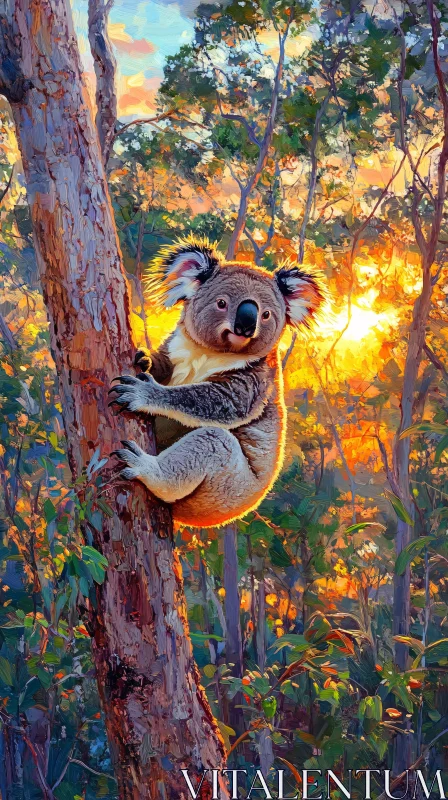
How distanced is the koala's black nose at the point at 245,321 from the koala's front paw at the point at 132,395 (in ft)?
1.73

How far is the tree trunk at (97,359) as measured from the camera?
78.6 inches

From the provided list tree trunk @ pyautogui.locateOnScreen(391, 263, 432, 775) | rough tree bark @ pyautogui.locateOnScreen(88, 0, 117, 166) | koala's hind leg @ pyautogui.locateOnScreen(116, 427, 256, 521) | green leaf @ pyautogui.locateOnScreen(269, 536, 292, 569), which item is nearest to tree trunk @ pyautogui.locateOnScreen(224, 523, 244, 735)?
green leaf @ pyautogui.locateOnScreen(269, 536, 292, 569)

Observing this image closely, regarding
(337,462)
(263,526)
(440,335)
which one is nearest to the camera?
(263,526)

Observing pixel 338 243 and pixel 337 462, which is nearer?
pixel 338 243

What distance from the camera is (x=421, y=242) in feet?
22.0

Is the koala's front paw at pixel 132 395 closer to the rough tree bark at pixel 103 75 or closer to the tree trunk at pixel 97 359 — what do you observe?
the tree trunk at pixel 97 359

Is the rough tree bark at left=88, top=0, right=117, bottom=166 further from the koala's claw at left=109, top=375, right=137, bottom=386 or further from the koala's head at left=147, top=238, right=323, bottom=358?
the koala's claw at left=109, top=375, right=137, bottom=386

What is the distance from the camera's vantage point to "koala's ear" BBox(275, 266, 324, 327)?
2705mm

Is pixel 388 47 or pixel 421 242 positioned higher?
pixel 388 47

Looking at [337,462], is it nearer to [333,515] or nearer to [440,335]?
[333,515]

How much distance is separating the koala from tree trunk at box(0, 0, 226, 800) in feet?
0.54

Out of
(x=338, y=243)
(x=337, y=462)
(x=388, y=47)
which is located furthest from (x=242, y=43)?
(x=337, y=462)

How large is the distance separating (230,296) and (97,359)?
731 millimetres

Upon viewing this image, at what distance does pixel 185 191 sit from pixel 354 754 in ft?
19.5
